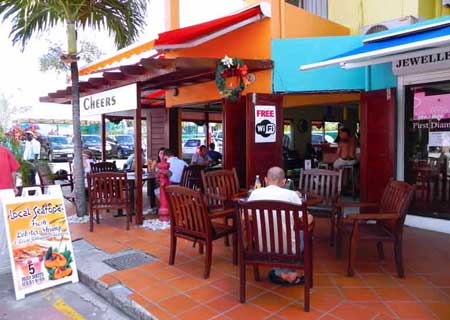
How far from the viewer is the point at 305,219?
9.18ft

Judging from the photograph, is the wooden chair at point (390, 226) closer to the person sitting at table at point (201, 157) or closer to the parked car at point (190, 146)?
the person sitting at table at point (201, 157)

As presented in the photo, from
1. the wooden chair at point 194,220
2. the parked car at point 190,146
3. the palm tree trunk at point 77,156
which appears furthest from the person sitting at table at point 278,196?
the parked car at point 190,146

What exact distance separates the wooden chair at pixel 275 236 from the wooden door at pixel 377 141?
2923 millimetres

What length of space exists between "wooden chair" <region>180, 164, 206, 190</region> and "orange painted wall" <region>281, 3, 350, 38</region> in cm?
269

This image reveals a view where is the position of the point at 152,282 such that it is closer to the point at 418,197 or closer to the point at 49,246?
the point at 49,246

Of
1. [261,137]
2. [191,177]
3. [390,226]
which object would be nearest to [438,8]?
[261,137]

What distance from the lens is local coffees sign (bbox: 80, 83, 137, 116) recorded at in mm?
5599

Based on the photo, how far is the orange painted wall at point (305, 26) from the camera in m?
6.11

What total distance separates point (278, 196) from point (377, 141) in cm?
297

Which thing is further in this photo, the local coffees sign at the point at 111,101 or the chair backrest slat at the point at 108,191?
the local coffees sign at the point at 111,101

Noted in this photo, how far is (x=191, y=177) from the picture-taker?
632 centimetres

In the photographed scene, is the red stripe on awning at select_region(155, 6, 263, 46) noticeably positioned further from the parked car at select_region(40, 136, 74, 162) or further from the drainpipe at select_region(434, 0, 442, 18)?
the parked car at select_region(40, 136, 74, 162)

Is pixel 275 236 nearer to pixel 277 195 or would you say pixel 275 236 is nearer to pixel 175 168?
pixel 277 195

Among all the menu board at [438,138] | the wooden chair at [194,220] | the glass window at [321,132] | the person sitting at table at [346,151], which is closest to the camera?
the wooden chair at [194,220]
